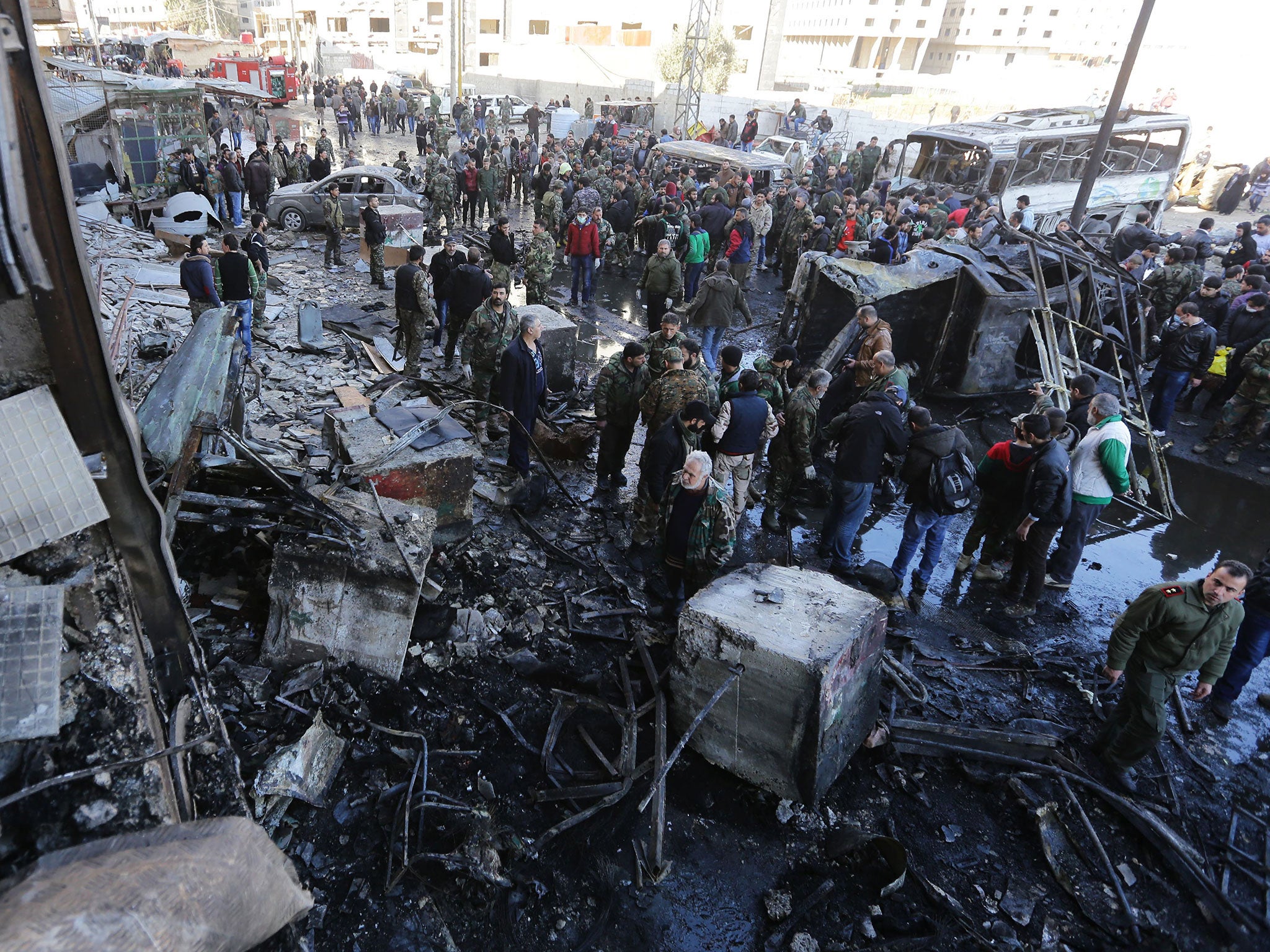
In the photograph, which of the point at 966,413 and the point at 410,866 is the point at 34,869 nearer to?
the point at 410,866

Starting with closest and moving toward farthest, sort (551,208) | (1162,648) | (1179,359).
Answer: (1162,648) → (1179,359) → (551,208)

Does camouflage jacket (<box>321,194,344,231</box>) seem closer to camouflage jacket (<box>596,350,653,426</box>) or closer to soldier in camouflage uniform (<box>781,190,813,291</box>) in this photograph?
soldier in camouflage uniform (<box>781,190,813,291</box>)

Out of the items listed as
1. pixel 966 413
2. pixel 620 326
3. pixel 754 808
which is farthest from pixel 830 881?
pixel 620 326

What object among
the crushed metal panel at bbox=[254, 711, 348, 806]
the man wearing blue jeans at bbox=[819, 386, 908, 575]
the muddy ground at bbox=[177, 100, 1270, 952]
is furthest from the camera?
the man wearing blue jeans at bbox=[819, 386, 908, 575]

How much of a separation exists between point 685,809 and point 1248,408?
874 centimetres

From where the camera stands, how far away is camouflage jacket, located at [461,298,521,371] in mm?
7996

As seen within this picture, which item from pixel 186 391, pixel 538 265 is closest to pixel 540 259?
pixel 538 265

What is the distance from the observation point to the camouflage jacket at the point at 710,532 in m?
5.12

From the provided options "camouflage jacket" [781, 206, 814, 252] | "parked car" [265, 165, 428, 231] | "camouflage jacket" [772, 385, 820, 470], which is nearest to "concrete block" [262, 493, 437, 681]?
"camouflage jacket" [772, 385, 820, 470]

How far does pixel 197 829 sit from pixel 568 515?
460 cm

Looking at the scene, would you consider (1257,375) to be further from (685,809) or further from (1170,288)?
(685,809)

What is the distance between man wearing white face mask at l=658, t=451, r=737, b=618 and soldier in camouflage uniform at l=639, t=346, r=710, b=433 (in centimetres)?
127

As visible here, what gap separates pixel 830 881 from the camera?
3.88 m

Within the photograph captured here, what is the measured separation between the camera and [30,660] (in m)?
2.97
